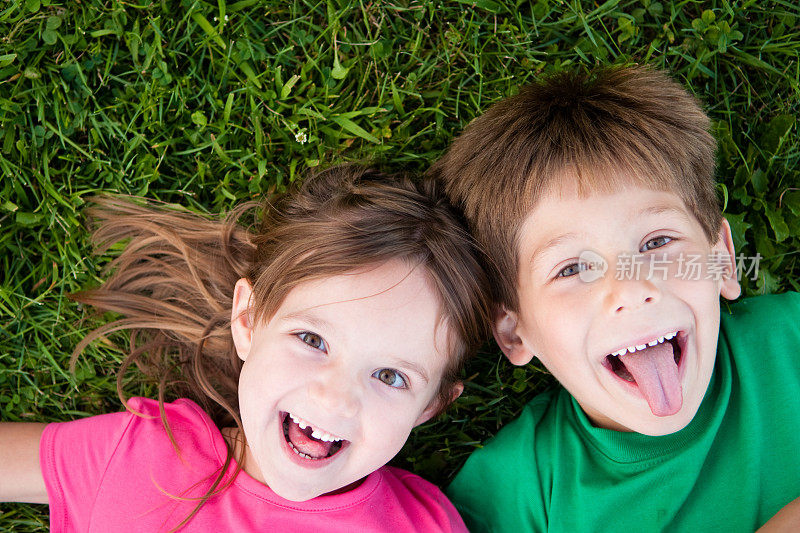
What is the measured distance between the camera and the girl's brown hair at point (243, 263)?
2.50 m

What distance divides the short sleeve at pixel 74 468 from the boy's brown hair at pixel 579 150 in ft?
5.37

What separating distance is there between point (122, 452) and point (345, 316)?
1.10 metres

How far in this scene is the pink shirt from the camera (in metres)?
2.63

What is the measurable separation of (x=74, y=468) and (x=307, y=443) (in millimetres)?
930

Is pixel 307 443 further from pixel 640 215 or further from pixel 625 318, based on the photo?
pixel 640 215

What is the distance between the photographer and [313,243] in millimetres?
2539

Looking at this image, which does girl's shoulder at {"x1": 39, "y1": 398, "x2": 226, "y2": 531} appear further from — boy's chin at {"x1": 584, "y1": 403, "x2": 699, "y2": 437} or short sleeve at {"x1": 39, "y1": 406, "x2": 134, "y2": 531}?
boy's chin at {"x1": 584, "y1": 403, "x2": 699, "y2": 437}

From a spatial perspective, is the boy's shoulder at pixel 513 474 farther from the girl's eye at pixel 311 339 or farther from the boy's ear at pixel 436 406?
the girl's eye at pixel 311 339

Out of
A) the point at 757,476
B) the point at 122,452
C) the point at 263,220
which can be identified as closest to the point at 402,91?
the point at 263,220

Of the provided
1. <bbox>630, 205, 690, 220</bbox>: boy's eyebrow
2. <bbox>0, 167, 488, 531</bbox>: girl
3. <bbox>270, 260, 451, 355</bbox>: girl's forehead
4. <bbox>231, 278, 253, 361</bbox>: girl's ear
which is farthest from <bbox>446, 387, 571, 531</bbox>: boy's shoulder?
<bbox>231, 278, 253, 361</bbox>: girl's ear

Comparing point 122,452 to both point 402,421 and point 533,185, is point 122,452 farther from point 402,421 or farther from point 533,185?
point 533,185

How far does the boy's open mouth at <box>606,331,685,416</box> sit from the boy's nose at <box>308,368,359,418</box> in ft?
3.01

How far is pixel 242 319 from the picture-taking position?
2.69 metres

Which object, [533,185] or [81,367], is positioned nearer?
[533,185]
